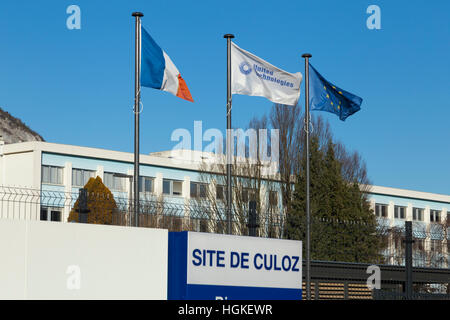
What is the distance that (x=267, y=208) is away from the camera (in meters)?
41.1

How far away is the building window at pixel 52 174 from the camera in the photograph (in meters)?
51.4

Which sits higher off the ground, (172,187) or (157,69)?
(157,69)

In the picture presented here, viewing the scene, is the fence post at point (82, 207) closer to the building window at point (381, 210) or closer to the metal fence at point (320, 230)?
the metal fence at point (320, 230)

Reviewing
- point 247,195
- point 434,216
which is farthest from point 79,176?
point 434,216

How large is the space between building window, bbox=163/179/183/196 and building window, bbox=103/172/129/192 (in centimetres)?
303

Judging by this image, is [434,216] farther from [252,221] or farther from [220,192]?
[252,221]

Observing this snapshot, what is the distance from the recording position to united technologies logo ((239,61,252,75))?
19.3 metres

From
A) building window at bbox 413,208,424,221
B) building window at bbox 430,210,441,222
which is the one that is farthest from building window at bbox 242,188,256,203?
building window at bbox 430,210,441,222

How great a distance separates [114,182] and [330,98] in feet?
114

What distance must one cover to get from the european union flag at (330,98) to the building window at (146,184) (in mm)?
34397

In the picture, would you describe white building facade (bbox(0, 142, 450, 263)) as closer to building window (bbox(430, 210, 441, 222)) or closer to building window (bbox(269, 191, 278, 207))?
building window (bbox(269, 191, 278, 207))

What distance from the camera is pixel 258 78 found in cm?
1955
